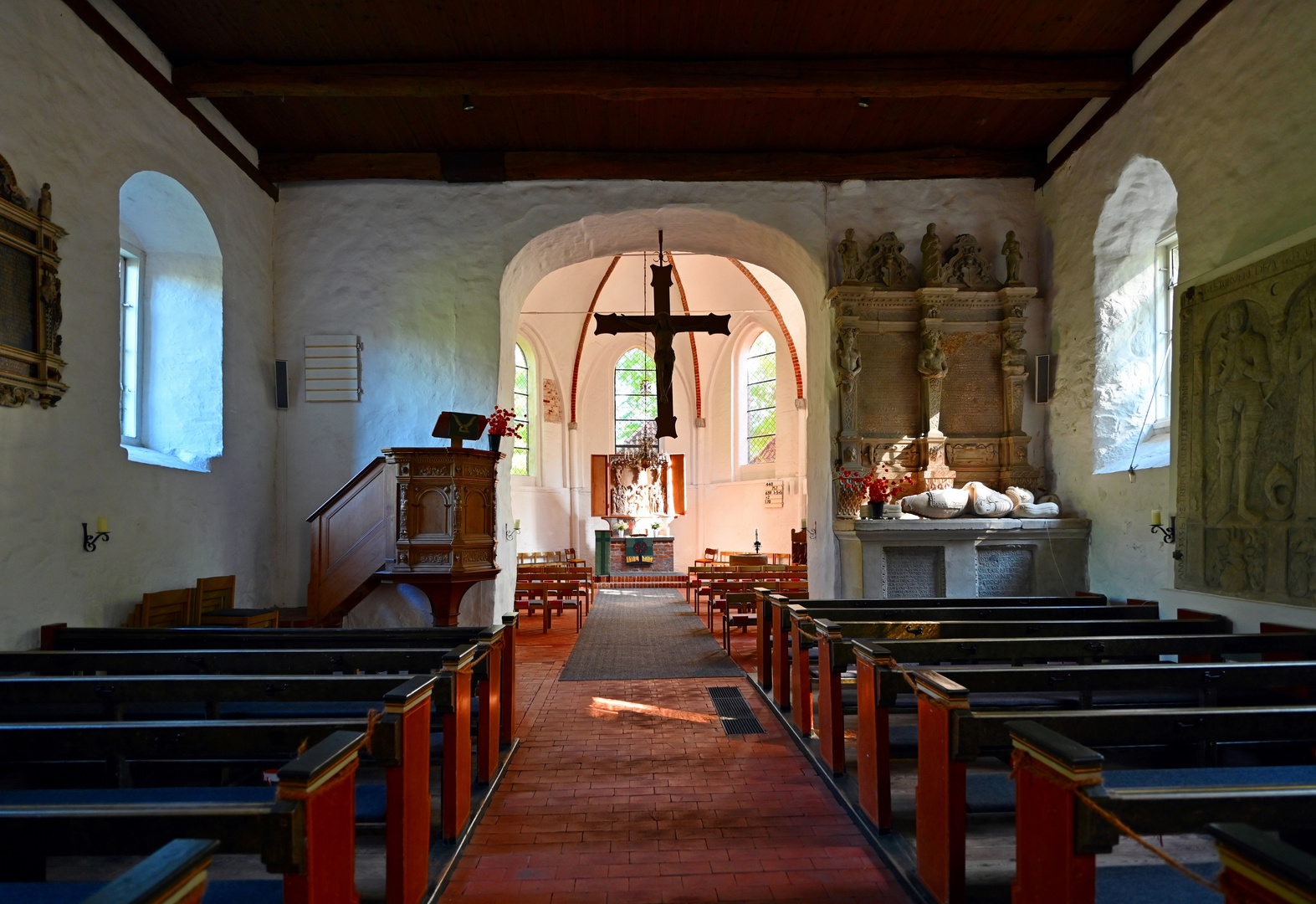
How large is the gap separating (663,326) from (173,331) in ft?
16.8

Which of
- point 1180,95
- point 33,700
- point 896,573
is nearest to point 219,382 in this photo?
point 33,700

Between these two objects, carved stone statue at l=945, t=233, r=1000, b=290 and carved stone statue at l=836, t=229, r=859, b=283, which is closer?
carved stone statue at l=836, t=229, r=859, b=283

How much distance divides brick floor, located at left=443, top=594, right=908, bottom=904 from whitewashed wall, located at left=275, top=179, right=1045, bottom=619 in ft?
12.5

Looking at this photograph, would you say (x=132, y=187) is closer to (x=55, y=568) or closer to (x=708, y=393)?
(x=55, y=568)

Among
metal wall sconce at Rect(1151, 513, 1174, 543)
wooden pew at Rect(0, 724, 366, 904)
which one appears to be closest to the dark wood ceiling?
metal wall sconce at Rect(1151, 513, 1174, 543)

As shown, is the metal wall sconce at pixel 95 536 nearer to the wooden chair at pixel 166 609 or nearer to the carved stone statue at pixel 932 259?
the wooden chair at pixel 166 609

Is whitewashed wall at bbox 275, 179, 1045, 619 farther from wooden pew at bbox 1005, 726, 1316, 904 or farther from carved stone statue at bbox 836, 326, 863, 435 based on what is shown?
wooden pew at bbox 1005, 726, 1316, 904

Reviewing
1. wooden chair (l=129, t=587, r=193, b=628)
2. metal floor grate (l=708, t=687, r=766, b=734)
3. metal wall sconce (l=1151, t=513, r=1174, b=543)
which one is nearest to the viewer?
metal floor grate (l=708, t=687, r=766, b=734)

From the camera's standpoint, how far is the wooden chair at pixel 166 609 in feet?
19.9

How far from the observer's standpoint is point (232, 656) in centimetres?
399

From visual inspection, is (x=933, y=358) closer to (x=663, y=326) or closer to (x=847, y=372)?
(x=847, y=372)

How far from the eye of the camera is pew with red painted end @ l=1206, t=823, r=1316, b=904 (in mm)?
1328

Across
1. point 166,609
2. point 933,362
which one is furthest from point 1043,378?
point 166,609

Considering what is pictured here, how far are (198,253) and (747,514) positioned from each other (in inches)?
466
